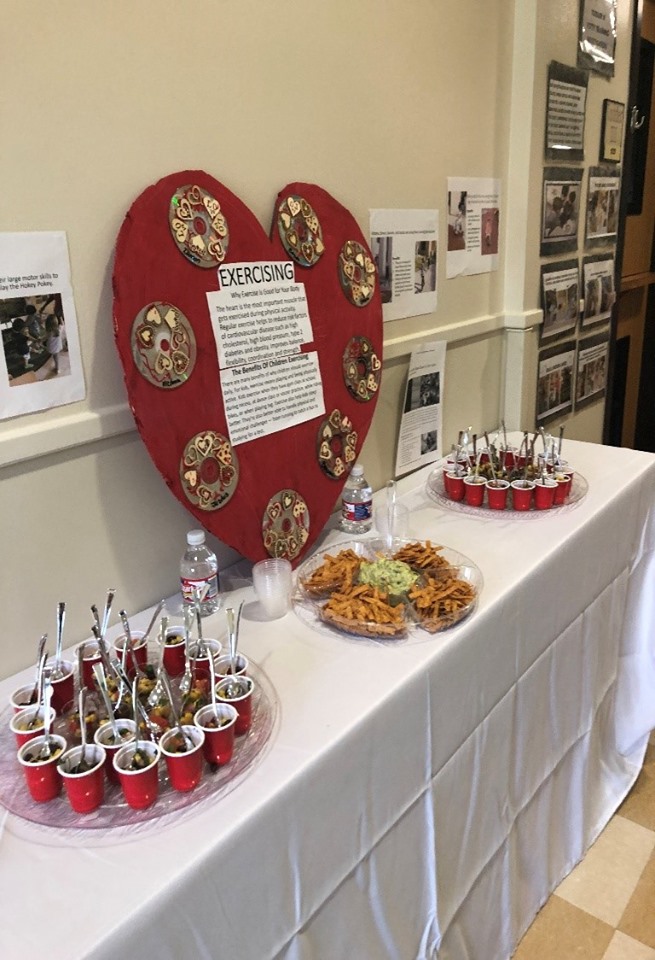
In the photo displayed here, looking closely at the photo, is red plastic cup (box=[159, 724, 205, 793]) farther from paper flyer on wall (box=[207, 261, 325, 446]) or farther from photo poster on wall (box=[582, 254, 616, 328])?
photo poster on wall (box=[582, 254, 616, 328])

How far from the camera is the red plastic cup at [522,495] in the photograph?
1.47 metres

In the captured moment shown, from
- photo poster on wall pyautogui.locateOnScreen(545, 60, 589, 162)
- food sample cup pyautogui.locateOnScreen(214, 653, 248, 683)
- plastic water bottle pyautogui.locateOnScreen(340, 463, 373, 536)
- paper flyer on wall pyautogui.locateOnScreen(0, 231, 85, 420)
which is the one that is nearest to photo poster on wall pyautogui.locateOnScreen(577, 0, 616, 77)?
photo poster on wall pyautogui.locateOnScreen(545, 60, 589, 162)

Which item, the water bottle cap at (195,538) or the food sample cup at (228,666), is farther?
the water bottle cap at (195,538)

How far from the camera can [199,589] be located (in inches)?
44.1

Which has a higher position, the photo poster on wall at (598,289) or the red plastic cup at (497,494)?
the photo poster on wall at (598,289)

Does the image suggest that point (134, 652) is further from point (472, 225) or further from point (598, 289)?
point (598, 289)

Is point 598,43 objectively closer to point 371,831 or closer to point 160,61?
point 160,61

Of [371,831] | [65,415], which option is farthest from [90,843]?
[65,415]

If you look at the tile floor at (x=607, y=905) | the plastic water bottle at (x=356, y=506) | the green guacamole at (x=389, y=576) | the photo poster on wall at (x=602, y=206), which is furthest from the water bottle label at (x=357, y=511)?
the photo poster on wall at (x=602, y=206)

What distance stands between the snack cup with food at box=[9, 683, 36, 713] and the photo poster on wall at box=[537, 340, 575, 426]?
1649 mm

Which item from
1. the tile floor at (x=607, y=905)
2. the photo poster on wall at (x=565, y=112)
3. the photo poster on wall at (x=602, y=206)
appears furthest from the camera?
the photo poster on wall at (x=602, y=206)

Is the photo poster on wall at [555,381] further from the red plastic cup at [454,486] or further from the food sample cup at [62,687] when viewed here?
the food sample cup at [62,687]

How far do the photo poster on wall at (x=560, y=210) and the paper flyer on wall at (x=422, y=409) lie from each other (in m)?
0.53

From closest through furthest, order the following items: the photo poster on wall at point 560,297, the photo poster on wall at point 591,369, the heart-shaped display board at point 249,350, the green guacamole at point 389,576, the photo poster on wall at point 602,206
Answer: the heart-shaped display board at point 249,350 → the green guacamole at point 389,576 → the photo poster on wall at point 560,297 → the photo poster on wall at point 602,206 → the photo poster on wall at point 591,369
